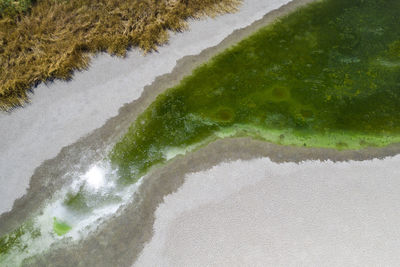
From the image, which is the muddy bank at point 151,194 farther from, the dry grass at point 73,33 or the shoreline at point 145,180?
the dry grass at point 73,33

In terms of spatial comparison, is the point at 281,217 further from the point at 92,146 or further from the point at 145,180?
the point at 92,146

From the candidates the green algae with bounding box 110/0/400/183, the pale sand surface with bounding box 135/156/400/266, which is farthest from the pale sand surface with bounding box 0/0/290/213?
the pale sand surface with bounding box 135/156/400/266

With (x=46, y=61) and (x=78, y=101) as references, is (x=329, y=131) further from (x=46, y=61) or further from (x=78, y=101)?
(x=46, y=61)

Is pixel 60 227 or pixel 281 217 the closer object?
pixel 60 227

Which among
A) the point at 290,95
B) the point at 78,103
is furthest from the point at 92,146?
the point at 290,95

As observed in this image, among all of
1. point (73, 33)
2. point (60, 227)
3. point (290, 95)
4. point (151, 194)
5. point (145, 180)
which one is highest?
point (73, 33)

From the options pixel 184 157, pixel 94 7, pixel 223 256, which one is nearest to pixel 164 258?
pixel 223 256
